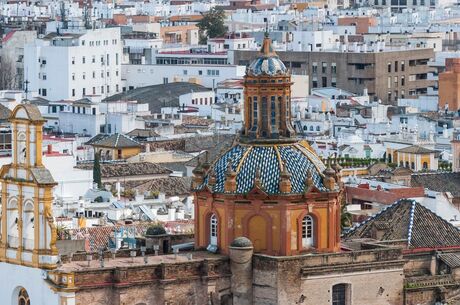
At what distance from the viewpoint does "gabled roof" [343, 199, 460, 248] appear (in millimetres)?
87188

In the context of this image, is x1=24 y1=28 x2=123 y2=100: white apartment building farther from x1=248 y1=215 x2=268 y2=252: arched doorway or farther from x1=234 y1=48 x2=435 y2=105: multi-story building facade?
x1=248 y1=215 x2=268 y2=252: arched doorway

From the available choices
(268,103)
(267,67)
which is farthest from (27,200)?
(267,67)

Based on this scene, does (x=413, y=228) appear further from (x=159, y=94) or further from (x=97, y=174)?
(x=159, y=94)

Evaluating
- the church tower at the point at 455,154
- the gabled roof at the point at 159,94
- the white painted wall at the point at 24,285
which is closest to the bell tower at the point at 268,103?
the white painted wall at the point at 24,285

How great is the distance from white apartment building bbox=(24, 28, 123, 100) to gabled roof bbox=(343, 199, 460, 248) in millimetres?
84517

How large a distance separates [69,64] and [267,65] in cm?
9900

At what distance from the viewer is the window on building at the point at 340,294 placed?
7769 cm

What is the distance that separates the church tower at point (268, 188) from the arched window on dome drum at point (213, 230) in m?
0.03

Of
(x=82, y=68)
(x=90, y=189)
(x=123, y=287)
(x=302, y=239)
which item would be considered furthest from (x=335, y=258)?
(x=82, y=68)

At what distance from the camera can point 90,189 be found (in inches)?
4360

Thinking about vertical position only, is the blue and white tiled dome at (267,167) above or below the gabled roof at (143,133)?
above

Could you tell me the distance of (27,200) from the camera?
7362 cm

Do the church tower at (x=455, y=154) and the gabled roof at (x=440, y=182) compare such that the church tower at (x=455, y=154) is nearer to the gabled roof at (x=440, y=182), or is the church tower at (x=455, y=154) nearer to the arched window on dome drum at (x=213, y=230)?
the gabled roof at (x=440, y=182)

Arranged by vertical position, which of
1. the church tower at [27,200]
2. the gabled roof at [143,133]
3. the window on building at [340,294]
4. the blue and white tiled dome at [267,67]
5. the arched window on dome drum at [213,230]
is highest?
the blue and white tiled dome at [267,67]
